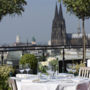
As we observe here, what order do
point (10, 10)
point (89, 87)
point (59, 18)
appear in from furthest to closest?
point (59, 18) → point (10, 10) → point (89, 87)

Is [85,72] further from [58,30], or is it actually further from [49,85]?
[58,30]

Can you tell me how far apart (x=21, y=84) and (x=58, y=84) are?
637 mm

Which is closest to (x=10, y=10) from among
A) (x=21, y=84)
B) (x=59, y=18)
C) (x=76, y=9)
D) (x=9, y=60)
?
(x=9, y=60)

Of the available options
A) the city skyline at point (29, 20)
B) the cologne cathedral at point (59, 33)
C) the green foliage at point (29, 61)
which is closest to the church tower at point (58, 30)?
the cologne cathedral at point (59, 33)

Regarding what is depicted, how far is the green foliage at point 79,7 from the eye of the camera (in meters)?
10.5

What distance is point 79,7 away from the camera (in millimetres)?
10789

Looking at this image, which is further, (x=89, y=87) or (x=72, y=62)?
(x=72, y=62)

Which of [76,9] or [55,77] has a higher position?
[76,9]

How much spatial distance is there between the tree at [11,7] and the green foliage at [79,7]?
1.91 meters

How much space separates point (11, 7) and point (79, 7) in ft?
8.86

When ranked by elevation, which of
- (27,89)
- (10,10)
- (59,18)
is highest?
(59,18)

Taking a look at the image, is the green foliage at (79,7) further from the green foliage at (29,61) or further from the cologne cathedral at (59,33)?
the cologne cathedral at (59,33)

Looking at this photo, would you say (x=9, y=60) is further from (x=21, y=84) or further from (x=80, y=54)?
(x=21, y=84)

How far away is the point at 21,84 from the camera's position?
474 centimetres
